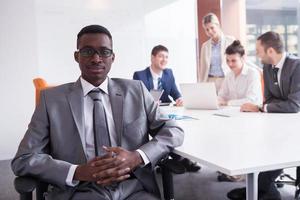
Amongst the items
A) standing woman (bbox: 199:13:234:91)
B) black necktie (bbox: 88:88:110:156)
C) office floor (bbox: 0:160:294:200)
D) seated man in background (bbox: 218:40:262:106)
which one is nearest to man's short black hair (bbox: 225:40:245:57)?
seated man in background (bbox: 218:40:262:106)

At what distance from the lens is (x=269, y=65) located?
9.24 ft

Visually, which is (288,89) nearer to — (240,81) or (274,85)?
(274,85)

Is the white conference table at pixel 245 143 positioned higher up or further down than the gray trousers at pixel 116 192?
higher up

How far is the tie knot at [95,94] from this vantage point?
166 cm

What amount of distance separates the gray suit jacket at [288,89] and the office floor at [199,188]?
789 millimetres

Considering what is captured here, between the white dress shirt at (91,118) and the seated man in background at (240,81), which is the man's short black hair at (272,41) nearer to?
the seated man in background at (240,81)

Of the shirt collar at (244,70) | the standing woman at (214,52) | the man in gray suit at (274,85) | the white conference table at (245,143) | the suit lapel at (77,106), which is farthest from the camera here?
the standing woman at (214,52)

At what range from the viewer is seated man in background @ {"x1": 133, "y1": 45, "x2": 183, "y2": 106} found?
12.8 ft

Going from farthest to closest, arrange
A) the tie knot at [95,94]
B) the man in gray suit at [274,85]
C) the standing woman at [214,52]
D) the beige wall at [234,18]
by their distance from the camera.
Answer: the beige wall at [234,18], the standing woman at [214,52], the man in gray suit at [274,85], the tie knot at [95,94]

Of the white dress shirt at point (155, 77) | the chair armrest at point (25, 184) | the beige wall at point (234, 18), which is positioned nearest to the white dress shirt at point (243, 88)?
the white dress shirt at point (155, 77)

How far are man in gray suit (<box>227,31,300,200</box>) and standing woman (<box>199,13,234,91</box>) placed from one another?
1.35 metres

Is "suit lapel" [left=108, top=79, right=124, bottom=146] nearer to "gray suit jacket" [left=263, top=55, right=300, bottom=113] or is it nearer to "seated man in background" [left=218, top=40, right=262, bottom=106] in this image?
"gray suit jacket" [left=263, top=55, right=300, bottom=113]

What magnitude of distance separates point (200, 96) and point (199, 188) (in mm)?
873

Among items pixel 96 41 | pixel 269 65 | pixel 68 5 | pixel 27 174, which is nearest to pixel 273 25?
Result: pixel 269 65
